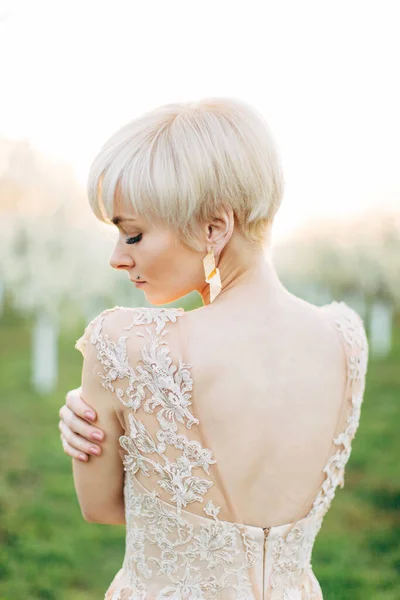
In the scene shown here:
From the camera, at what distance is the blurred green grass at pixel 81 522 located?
4641 millimetres

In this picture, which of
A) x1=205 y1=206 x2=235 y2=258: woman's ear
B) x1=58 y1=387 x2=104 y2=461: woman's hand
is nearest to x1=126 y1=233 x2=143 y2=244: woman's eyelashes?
x1=205 y1=206 x2=235 y2=258: woman's ear

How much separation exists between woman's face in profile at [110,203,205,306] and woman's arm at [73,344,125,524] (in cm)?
Result: 19

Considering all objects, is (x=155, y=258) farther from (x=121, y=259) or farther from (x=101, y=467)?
(x=101, y=467)

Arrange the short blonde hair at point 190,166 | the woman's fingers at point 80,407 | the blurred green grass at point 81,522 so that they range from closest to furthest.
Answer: the short blonde hair at point 190,166 → the woman's fingers at point 80,407 → the blurred green grass at point 81,522

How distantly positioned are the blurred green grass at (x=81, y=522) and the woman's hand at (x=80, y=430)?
128 inches

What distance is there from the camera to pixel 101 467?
1.53 m

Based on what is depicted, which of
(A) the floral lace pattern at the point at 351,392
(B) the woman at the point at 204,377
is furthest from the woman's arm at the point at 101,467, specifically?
(A) the floral lace pattern at the point at 351,392

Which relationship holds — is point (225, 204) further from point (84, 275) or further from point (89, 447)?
point (84, 275)

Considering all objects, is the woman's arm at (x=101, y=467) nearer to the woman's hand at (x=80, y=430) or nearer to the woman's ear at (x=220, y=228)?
the woman's hand at (x=80, y=430)

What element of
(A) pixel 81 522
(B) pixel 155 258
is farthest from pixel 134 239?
(A) pixel 81 522

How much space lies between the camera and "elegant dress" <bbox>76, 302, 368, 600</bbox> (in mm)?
1389

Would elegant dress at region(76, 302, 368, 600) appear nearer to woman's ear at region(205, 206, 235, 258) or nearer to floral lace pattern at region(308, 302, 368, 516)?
floral lace pattern at region(308, 302, 368, 516)

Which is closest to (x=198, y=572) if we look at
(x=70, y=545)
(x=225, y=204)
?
(x=225, y=204)

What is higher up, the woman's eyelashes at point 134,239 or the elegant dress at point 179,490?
the woman's eyelashes at point 134,239
